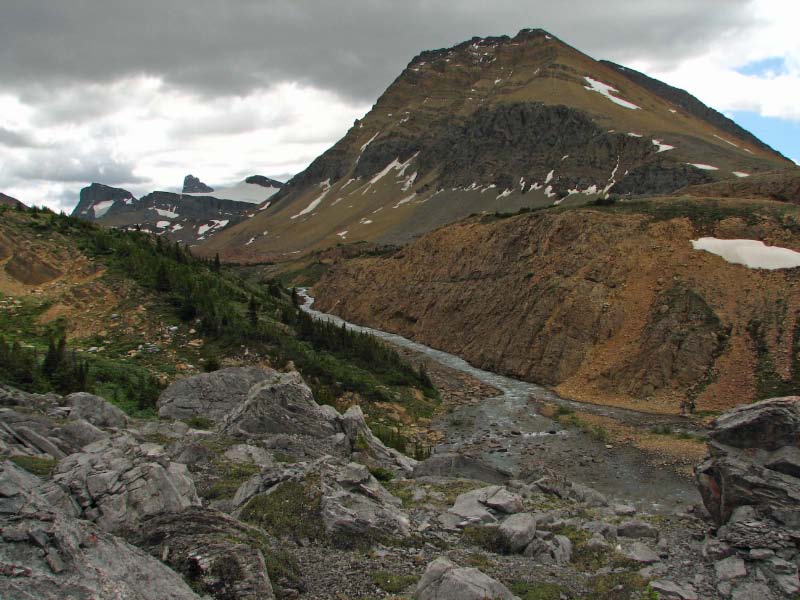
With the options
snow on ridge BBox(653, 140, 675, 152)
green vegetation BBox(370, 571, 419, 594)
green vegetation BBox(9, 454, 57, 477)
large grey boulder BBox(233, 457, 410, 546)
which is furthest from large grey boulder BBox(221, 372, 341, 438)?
snow on ridge BBox(653, 140, 675, 152)

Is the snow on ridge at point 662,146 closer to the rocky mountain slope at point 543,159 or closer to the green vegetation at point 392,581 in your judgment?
the rocky mountain slope at point 543,159

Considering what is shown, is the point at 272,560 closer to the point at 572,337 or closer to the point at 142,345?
the point at 142,345

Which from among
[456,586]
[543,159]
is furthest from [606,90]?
[456,586]

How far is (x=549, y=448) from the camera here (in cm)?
2991

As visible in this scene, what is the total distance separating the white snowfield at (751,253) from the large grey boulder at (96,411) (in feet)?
139

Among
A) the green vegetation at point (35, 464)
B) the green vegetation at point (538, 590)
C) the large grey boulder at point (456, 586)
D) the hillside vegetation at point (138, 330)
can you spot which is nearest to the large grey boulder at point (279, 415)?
the hillside vegetation at point (138, 330)

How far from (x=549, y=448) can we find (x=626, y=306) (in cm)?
1823

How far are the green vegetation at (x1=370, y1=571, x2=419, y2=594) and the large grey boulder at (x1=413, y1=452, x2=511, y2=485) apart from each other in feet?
34.5

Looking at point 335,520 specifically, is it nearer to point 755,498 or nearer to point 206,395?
point 755,498

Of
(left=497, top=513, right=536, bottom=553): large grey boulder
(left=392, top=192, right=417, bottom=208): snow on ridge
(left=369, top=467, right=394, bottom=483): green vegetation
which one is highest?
(left=392, top=192, right=417, bottom=208): snow on ridge

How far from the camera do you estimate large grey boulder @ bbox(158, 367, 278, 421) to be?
24.6 meters

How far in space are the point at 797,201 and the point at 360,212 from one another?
146 m

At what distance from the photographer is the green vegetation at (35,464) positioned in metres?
11.5

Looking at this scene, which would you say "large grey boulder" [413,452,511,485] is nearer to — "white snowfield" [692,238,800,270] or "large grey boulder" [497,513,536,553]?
"large grey boulder" [497,513,536,553]
